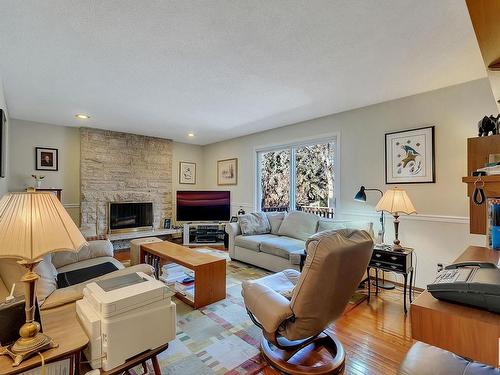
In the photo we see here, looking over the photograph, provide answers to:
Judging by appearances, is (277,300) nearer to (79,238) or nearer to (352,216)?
(79,238)

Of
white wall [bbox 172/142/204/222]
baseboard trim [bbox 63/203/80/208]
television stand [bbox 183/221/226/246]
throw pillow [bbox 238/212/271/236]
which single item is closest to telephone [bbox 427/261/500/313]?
throw pillow [bbox 238/212/271/236]

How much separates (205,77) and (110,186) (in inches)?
143

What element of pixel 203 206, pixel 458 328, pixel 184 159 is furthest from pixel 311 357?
pixel 184 159

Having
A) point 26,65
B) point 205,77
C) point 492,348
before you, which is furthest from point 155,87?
point 492,348

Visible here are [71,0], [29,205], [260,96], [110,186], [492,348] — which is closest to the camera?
[492,348]

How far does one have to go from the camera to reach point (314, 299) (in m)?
1.49

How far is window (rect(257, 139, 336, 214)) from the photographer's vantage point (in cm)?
416

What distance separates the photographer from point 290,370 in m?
1.63

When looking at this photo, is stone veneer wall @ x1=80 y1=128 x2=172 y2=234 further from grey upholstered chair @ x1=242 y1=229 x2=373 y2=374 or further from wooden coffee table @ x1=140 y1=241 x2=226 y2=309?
grey upholstered chair @ x1=242 y1=229 x2=373 y2=374

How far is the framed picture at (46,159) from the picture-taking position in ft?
14.7

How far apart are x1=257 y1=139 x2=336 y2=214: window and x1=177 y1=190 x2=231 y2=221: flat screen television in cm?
92

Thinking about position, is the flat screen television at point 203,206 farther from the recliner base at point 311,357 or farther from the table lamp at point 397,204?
the recliner base at point 311,357

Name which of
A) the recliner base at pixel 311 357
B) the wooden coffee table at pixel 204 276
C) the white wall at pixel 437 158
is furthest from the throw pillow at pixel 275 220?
the recliner base at pixel 311 357

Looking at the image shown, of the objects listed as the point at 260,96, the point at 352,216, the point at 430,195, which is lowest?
the point at 352,216
